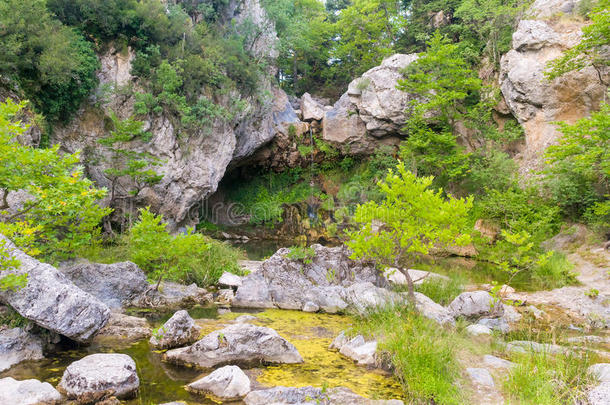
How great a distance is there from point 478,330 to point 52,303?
5.80m

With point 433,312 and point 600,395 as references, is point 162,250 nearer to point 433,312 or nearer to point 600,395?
point 433,312

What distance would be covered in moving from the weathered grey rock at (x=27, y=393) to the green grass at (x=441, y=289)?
6.55 meters

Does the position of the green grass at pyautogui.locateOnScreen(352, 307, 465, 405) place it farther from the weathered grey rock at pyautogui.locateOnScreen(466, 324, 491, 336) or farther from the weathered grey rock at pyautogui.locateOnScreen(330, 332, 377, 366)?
the weathered grey rock at pyautogui.locateOnScreen(466, 324, 491, 336)

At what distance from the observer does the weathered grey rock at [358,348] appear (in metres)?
4.54

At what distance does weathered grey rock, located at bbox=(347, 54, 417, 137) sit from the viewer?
18.1m

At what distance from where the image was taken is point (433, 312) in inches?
233

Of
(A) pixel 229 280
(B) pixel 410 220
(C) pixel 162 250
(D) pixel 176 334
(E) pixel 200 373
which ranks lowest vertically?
(A) pixel 229 280

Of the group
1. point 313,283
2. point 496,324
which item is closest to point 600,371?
point 496,324

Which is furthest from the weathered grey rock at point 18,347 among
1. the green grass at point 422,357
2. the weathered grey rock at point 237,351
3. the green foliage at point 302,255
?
the green foliage at point 302,255

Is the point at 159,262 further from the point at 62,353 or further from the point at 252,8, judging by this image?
the point at 252,8

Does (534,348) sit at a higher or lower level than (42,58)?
lower

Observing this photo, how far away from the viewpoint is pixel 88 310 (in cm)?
447

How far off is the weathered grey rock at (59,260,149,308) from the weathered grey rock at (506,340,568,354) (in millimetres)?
6452

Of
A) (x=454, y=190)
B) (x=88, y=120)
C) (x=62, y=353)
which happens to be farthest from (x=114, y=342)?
(x=454, y=190)
